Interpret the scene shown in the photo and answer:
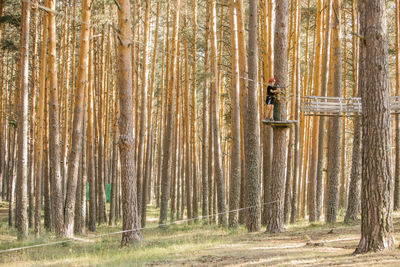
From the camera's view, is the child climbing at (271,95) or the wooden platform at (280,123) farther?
the child climbing at (271,95)

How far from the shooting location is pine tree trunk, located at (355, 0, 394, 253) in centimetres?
792

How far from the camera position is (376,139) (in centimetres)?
800

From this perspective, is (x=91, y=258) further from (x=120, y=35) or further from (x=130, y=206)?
(x=120, y=35)

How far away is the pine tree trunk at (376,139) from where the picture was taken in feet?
26.0

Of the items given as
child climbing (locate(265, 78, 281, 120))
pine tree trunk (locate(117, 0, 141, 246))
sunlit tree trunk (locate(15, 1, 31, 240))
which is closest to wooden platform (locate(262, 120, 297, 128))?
child climbing (locate(265, 78, 281, 120))

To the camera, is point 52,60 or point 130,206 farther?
point 52,60

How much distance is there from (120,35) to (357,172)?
25.5 feet

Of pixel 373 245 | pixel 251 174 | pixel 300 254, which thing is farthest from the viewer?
pixel 251 174

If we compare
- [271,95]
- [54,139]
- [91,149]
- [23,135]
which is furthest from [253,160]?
[91,149]

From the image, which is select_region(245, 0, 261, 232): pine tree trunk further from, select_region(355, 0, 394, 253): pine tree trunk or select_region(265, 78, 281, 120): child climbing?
select_region(355, 0, 394, 253): pine tree trunk

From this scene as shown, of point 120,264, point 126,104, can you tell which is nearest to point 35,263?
point 120,264

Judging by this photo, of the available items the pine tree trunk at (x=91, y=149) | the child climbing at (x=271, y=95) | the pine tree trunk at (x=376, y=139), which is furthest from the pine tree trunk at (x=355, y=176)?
the pine tree trunk at (x=91, y=149)

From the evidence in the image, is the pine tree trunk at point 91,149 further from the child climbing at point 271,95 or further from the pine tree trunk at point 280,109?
the pine tree trunk at point 280,109

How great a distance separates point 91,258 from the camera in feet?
30.7
